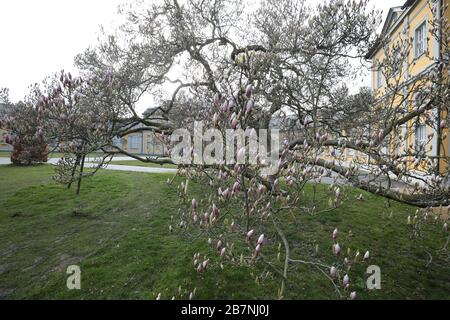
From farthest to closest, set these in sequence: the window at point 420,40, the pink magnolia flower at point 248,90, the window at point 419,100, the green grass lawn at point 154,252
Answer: the window at point 420,40 → the window at point 419,100 → the green grass lawn at point 154,252 → the pink magnolia flower at point 248,90

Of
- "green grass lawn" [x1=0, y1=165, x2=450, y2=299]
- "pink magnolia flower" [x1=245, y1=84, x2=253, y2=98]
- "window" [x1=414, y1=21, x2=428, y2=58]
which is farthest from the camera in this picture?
"window" [x1=414, y1=21, x2=428, y2=58]

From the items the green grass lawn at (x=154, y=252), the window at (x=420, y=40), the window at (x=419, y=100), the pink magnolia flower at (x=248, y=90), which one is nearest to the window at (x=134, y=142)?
the green grass lawn at (x=154, y=252)

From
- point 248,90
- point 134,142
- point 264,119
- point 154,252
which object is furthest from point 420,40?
point 134,142

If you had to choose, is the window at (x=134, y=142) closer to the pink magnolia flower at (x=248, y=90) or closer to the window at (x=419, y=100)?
the window at (x=419, y=100)

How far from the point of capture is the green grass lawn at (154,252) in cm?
598

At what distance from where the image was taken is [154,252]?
7621 millimetres

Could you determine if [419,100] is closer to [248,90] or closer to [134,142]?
[248,90]

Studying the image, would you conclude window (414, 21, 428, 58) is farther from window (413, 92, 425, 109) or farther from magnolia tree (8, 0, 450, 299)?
window (413, 92, 425, 109)

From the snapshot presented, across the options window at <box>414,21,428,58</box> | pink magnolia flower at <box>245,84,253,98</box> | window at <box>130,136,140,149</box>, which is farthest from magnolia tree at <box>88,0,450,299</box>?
window at <box>130,136,140,149</box>

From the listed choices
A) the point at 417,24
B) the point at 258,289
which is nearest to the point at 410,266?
the point at 258,289

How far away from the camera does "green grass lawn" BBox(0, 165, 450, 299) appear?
235 inches

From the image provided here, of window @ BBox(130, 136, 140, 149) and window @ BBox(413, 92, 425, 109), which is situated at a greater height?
window @ BBox(130, 136, 140, 149)
